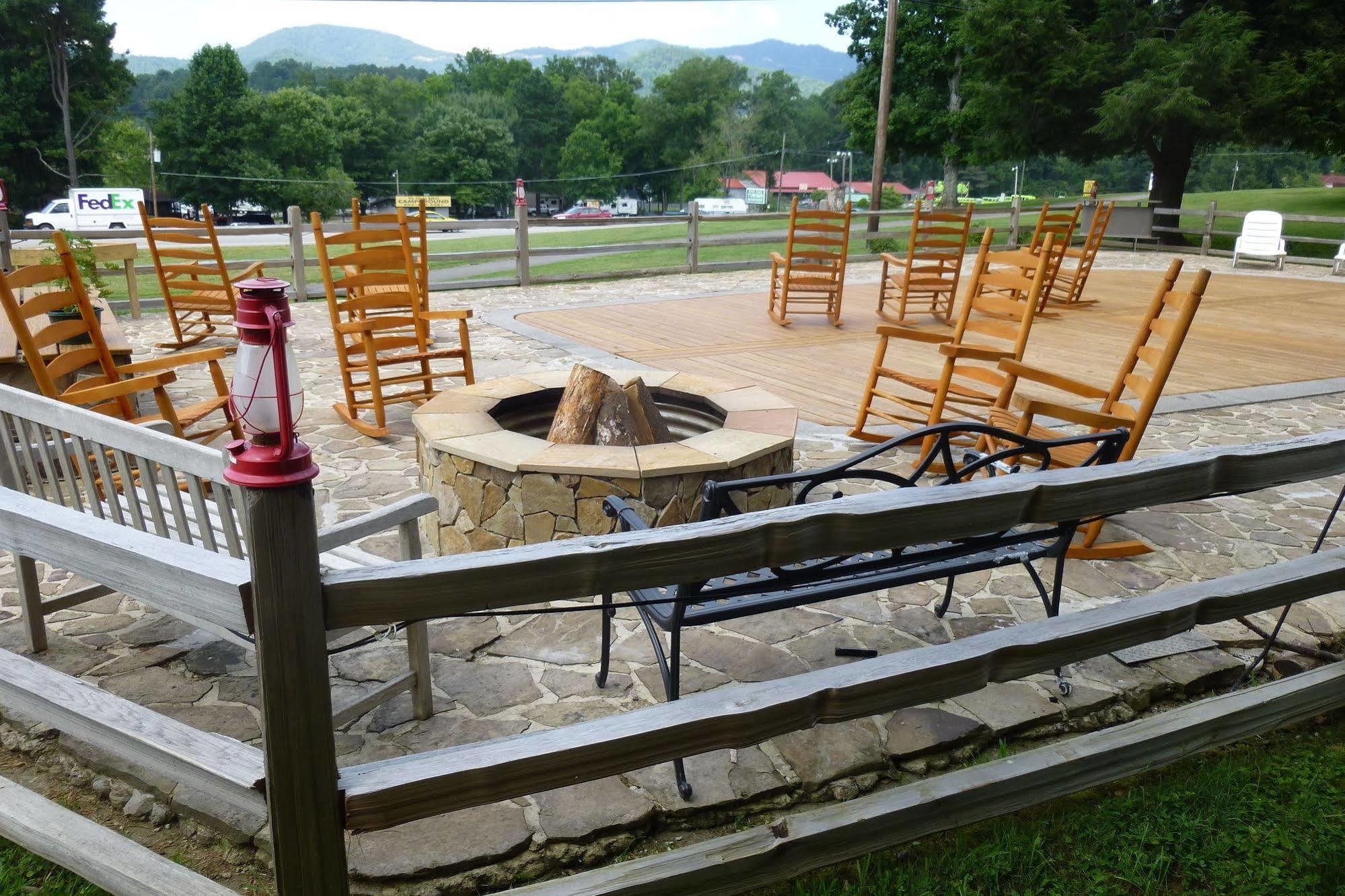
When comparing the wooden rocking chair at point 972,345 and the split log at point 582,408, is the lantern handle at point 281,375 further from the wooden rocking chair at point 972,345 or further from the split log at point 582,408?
the wooden rocking chair at point 972,345

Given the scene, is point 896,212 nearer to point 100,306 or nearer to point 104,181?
point 100,306

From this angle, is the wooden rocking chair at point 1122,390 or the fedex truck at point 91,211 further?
the fedex truck at point 91,211

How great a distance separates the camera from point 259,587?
1.30m

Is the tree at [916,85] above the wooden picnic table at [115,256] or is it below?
above

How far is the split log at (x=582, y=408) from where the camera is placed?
342 centimetres

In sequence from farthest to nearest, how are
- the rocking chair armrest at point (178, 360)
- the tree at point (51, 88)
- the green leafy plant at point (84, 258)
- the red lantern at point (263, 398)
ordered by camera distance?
the tree at point (51, 88)
the green leafy plant at point (84, 258)
the rocking chair armrest at point (178, 360)
the red lantern at point (263, 398)

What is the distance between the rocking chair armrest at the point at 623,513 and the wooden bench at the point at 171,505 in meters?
0.45

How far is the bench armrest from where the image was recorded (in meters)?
2.04

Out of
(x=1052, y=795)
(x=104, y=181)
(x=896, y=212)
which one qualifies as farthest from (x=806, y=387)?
(x=104, y=181)

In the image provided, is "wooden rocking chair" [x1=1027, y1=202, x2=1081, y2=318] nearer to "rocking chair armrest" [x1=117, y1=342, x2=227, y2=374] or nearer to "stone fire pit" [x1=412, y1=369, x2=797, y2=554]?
"stone fire pit" [x1=412, y1=369, x2=797, y2=554]

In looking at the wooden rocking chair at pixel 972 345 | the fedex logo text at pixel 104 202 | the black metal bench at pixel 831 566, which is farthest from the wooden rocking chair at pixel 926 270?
the fedex logo text at pixel 104 202

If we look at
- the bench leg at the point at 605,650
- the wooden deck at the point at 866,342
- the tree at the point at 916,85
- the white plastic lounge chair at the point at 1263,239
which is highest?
the tree at the point at 916,85

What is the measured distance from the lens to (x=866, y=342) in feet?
24.3

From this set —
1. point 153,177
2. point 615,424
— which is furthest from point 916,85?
point 615,424
